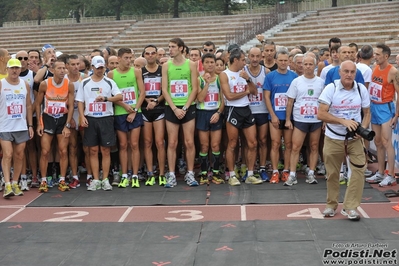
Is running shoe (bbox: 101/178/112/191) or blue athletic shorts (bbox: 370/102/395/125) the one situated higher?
blue athletic shorts (bbox: 370/102/395/125)

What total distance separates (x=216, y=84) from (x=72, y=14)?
2306 inches

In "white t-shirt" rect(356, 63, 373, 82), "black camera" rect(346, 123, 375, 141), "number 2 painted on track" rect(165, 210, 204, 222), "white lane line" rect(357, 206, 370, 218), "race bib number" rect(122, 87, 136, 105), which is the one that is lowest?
"white lane line" rect(357, 206, 370, 218)

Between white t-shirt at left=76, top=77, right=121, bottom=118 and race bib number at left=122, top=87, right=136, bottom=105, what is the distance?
165 millimetres

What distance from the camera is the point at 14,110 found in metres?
9.95

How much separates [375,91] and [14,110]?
5.83 metres

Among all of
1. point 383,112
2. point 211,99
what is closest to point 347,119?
point 383,112

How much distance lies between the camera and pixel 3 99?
32.6ft

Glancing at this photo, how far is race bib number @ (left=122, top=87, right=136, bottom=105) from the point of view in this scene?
33.9 ft

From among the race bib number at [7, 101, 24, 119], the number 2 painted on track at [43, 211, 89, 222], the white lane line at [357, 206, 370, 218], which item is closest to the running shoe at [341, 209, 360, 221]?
the white lane line at [357, 206, 370, 218]

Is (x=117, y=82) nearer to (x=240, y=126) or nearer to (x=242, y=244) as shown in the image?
(x=240, y=126)

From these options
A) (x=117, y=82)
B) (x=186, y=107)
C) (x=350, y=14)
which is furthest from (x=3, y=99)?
(x=350, y=14)

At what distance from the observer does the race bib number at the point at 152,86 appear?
10500 mm

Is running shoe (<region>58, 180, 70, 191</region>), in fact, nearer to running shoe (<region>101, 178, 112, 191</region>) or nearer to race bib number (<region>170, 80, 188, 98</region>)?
running shoe (<region>101, 178, 112, 191</region>)

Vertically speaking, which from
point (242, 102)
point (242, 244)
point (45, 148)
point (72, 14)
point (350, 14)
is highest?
point (72, 14)
